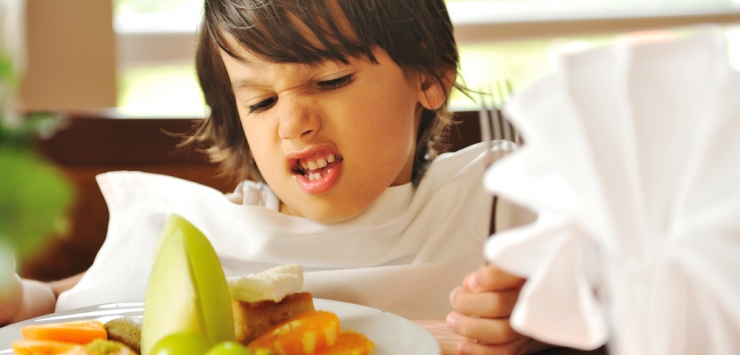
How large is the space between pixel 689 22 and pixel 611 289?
11.0ft

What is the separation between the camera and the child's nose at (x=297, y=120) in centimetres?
93

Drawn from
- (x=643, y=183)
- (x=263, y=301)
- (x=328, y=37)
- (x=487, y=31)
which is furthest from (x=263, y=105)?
(x=487, y=31)

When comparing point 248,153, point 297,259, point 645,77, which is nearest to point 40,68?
point 248,153

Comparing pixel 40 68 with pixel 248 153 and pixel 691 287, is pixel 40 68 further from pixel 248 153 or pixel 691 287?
pixel 691 287

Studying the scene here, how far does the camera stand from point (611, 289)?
30 cm

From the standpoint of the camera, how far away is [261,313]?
2.15ft

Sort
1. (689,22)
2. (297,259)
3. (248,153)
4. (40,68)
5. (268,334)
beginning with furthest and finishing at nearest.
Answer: (689,22) < (40,68) < (248,153) < (297,259) < (268,334)

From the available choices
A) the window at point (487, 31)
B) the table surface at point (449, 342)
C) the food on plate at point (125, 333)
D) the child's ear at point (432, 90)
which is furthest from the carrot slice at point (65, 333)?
the window at point (487, 31)

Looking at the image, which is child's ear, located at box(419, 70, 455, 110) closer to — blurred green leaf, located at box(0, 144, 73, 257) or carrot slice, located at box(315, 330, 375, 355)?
carrot slice, located at box(315, 330, 375, 355)

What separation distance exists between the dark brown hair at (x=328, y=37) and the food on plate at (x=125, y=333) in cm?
48

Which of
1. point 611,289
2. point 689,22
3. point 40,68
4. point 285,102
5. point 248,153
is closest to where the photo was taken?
point 611,289

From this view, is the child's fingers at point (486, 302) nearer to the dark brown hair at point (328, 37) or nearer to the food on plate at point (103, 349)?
the food on plate at point (103, 349)

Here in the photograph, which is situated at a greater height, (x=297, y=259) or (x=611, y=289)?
(x=611, y=289)

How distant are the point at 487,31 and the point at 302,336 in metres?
2.77
